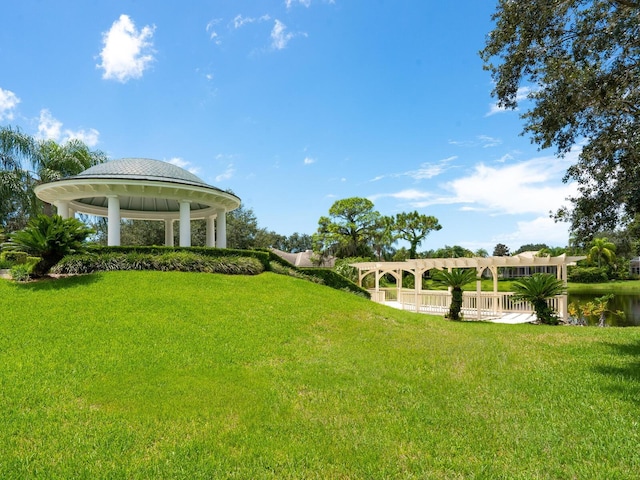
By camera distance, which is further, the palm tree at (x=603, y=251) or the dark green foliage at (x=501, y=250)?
the dark green foliage at (x=501, y=250)

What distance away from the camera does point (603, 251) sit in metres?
48.0

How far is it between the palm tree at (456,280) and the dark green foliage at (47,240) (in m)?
12.3

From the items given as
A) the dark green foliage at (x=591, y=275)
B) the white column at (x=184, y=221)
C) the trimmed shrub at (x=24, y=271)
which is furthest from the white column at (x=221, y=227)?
the dark green foliage at (x=591, y=275)

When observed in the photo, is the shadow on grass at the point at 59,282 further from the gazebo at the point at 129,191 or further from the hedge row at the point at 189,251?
the gazebo at the point at 129,191

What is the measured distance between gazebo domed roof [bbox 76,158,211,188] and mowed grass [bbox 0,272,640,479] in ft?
22.2

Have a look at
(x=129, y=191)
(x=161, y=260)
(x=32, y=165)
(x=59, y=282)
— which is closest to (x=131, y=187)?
(x=129, y=191)

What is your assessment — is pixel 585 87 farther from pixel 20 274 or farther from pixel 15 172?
pixel 15 172

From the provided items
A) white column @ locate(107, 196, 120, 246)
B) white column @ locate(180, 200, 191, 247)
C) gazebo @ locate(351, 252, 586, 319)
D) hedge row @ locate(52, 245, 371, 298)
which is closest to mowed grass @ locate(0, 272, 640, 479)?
hedge row @ locate(52, 245, 371, 298)

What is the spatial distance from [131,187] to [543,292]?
53.2 ft

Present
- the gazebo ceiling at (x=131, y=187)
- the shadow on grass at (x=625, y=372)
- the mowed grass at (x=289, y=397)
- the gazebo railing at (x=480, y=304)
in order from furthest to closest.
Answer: the gazebo railing at (x=480, y=304) → the gazebo ceiling at (x=131, y=187) → the shadow on grass at (x=625, y=372) → the mowed grass at (x=289, y=397)

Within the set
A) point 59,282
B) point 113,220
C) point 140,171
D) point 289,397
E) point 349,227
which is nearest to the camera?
point 289,397

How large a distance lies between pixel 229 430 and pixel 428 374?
3.46m

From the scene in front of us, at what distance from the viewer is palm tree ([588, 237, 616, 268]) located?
1871 inches

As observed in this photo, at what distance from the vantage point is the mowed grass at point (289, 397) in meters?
3.52
